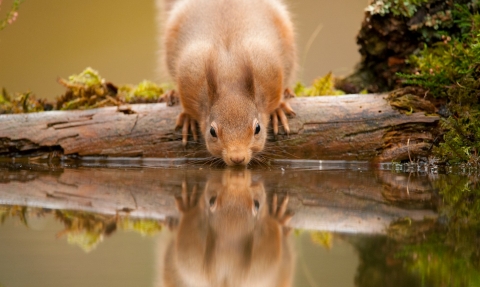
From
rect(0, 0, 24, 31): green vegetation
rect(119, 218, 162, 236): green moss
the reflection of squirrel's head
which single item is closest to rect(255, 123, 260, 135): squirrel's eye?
the reflection of squirrel's head

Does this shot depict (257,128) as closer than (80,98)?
Yes

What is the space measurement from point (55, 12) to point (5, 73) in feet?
4.30

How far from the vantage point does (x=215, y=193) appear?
2596 mm

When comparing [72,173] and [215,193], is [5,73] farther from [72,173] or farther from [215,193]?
[215,193]

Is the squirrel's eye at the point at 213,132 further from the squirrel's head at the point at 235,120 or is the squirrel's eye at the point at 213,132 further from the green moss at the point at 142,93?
the green moss at the point at 142,93

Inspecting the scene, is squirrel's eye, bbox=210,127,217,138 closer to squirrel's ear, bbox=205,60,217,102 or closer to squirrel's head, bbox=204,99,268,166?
squirrel's head, bbox=204,99,268,166

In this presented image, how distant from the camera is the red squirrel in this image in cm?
378

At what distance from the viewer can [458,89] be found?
4.04 m

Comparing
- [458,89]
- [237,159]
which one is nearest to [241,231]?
[237,159]

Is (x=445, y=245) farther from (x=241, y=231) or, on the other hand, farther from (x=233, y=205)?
(x=233, y=205)

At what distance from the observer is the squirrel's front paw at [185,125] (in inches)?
168

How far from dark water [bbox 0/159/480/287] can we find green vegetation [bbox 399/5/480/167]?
69 cm

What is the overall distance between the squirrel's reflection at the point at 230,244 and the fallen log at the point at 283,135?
5.64ft

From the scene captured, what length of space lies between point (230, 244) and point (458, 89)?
313cm
